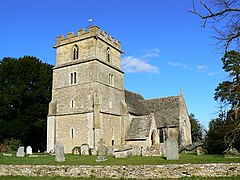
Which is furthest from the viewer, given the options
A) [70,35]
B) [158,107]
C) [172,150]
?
[158,107]

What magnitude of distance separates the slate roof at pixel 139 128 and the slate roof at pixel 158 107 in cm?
183

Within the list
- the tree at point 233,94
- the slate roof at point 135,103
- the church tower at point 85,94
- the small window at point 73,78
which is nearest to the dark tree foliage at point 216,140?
the tree at point 233,94

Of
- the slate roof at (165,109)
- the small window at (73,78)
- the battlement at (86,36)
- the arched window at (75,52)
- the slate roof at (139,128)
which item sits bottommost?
the slate roof at (139,128)

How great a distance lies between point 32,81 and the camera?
37.1 m

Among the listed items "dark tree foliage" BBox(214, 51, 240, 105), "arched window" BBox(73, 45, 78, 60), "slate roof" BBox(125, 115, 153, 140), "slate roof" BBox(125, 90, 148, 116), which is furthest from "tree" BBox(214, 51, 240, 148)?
"arched window" BBox(73, 45, 78, 60)

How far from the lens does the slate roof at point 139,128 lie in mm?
28553

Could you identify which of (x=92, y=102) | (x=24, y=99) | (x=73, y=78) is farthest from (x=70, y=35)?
(x=24, y=99)

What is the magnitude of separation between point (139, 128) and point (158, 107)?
8.39 m

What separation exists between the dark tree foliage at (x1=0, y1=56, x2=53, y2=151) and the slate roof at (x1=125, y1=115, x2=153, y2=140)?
1295cm

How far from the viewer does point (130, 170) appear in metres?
12.5

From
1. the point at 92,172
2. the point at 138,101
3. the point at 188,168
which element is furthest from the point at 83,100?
the point at 188,168

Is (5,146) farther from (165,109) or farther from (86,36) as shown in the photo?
(165,109)

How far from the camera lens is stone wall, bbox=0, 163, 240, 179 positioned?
11.6 metres

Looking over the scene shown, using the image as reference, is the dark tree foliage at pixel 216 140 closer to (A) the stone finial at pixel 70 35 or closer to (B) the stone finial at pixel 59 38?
(A) the stone finial at pixel 70 35
